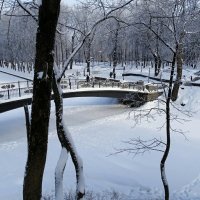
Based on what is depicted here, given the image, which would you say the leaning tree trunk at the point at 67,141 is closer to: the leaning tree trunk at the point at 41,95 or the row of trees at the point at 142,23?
the row of trees at the point at 142,23

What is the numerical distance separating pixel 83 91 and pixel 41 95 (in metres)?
22.1

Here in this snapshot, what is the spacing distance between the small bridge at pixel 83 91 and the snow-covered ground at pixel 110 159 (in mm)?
2018

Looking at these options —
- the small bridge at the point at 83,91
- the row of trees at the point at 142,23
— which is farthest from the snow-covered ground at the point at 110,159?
the row of trees at the point at 142,23

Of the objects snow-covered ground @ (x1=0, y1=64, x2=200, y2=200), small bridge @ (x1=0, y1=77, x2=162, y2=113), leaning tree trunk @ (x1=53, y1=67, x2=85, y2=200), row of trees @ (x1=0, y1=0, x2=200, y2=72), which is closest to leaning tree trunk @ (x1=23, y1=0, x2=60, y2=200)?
row of trees @ (x1=0, y1=0, x2=200, y2=72)

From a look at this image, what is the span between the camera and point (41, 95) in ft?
17.1

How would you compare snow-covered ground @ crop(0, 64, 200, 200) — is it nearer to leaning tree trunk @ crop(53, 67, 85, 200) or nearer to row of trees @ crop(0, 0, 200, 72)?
row of trees @ crop(0, 0, 200, 72)

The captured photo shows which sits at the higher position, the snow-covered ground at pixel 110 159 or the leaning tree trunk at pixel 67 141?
the leaning tree trunk at pixel 67 141

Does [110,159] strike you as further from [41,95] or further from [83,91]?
[41,95]

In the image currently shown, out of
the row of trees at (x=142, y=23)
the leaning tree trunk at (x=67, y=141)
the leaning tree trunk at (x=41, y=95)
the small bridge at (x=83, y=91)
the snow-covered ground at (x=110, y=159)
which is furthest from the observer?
the small bridge at (x=83, y=91)

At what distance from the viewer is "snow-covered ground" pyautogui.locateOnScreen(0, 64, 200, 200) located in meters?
13.9

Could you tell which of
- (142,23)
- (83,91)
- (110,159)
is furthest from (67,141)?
(83,91)

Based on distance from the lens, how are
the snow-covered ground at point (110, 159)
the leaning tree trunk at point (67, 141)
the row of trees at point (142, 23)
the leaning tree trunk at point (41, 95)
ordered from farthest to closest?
the snow-covered ground at point (110, 159)
the row of trees at point (142, 23)
the leaning tree trunk at point (67, 141)
the leaning tree trunk at point (41, 95)

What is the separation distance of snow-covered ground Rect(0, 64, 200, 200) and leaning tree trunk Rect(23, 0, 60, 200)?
782 cm

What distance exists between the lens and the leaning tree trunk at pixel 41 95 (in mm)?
4906
